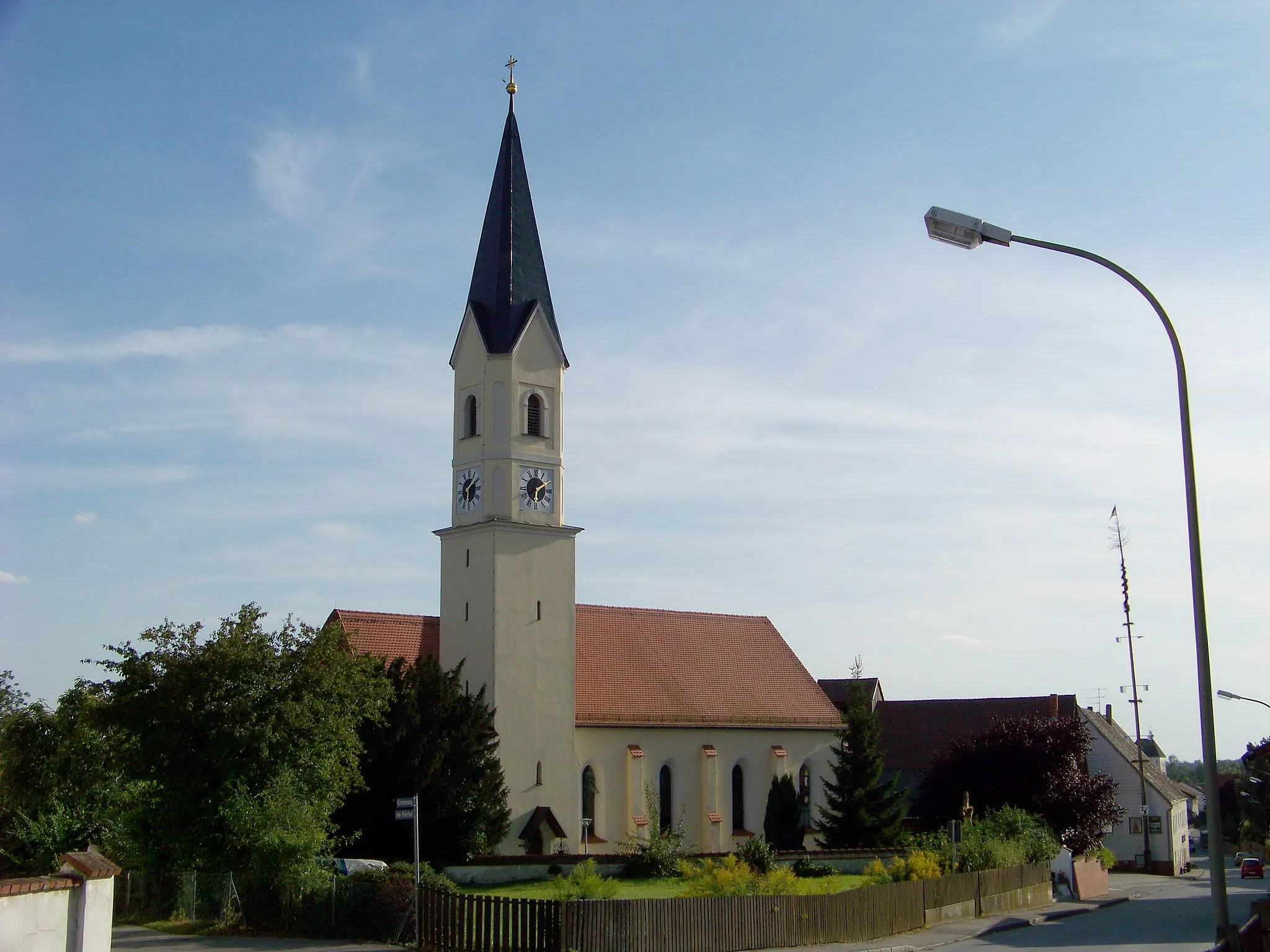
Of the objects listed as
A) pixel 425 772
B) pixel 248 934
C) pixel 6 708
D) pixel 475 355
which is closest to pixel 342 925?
pixel 248 934

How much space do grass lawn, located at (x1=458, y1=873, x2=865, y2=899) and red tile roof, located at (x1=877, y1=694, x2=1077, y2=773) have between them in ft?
→ 118

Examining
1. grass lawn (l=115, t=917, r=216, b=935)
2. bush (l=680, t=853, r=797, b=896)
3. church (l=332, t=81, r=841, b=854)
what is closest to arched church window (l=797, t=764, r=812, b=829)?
church (l=332, t=81, r=841, b=854)

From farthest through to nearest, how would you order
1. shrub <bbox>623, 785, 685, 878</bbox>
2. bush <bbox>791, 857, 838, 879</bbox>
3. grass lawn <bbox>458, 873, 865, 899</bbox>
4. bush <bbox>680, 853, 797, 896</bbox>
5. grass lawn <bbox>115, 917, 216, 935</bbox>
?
bush <bbox>791, 857, 838, 879</bbox> → shrub <bbox>623, 785, 685, 878</bbox> → grass lawn <bbox>458, 873, 865, 899</bbox> → grass lawn <bbox>115, 917, 216, 935</bbox> → bush <bbox>680, 853, 797, 896</bbox>

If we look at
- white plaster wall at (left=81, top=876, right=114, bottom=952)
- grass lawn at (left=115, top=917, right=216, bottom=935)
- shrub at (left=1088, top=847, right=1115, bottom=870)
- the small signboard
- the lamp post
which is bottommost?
shrub at (left=1088, top=847, right=1115, bottom=870)

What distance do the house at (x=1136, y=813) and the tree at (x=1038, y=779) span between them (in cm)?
1949

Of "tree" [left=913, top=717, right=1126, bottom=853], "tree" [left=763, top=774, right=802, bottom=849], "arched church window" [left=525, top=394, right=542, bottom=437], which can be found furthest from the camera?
"tree" [left=763, top=774, right=802, bottom=849]

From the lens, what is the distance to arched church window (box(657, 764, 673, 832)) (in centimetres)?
4838

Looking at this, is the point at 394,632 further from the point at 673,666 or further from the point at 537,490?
the point at 673,666

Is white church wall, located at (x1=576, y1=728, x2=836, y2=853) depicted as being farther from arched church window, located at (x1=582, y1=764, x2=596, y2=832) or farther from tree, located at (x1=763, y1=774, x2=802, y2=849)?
tree, located at (x1=763, y1=774, x2=802, y2=849)

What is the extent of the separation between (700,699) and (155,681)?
25.7 metres

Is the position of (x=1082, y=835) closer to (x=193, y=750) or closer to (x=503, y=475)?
(x=503, y=475)

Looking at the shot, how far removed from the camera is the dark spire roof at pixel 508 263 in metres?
45.7

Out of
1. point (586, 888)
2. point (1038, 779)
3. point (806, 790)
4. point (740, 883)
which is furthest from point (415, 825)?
point (806, 790)

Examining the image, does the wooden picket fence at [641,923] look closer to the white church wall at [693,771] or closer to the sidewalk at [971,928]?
the sidewalk at [971,928]
